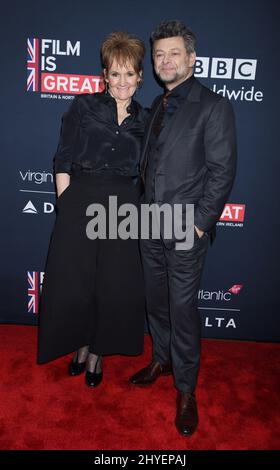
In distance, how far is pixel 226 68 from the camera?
2.61 meters

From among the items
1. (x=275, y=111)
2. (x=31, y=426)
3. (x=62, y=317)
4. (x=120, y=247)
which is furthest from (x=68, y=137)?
(x=31, y=426)

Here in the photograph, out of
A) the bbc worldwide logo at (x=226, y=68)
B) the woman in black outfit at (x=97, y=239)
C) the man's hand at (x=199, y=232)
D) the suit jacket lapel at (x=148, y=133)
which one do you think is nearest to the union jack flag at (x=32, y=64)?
the woman in black outfit at (x=97, y=239)

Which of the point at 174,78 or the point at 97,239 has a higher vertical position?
the point at 174,78

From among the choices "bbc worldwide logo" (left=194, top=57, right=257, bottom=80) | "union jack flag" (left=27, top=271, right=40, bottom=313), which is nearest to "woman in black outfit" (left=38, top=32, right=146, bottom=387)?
"bbc worldwide logo" (left=194, top=57, right=257, bottom=80)

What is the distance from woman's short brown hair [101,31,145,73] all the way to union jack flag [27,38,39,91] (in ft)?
2.35

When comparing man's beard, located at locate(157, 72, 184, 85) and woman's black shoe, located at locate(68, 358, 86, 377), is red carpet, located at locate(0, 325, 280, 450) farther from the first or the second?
man's beard, located at locate(157, 72, 184, 85)

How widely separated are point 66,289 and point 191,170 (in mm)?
990

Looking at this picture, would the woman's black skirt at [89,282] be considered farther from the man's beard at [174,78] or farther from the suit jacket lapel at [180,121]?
the man's beard at [174,78]

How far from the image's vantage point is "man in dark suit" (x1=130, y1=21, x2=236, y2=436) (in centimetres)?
200

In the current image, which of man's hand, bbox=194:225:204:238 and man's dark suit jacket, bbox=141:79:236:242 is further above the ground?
man's dark suit jacket, bbox=141:79:236:242

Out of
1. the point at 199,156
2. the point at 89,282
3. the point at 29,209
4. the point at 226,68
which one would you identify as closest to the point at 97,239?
the point at 89,282

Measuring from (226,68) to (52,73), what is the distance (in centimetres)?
112

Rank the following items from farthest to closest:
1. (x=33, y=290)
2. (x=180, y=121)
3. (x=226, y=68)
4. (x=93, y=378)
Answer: (x=33, y=290)
(x=226, y=68)
(x=93, y=378)
(x=180, y=121)

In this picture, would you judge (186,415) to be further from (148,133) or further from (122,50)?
(122,50)
